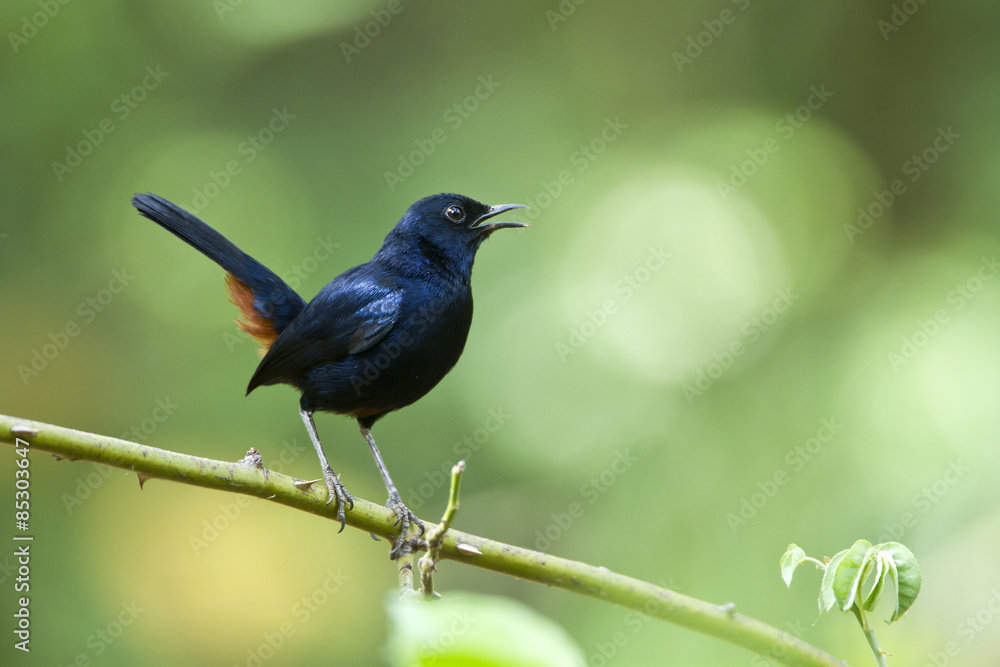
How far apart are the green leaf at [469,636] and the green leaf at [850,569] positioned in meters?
0.96

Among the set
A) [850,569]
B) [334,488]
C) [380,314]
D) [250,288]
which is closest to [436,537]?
[850,569]

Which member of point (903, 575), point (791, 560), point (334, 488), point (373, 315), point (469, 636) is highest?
point (903, 575)

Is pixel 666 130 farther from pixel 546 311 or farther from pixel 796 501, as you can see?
pixel 796 501

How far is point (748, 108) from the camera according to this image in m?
6.89

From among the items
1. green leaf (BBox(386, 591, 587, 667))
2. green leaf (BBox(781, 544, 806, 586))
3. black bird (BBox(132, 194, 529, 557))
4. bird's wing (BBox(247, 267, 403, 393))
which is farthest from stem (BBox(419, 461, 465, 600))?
bird's wing (BBox(247, 267, 403, 393))

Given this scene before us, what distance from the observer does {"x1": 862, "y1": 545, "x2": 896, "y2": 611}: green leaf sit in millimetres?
1510

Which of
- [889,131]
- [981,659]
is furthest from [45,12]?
[981,659]

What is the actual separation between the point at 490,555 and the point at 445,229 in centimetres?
226

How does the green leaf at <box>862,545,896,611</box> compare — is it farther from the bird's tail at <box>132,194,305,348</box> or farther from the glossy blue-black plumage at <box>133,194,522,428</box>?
the bird's tail at <box>132,194,305,348</box>

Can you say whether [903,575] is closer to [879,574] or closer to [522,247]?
[879,574]

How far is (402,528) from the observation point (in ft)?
8.99

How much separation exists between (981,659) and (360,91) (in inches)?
215

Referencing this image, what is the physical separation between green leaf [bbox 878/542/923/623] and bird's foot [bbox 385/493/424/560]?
113 cm

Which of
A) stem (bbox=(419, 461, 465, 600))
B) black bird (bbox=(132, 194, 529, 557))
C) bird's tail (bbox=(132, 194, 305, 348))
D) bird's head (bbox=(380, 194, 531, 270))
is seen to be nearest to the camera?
stem (bbox=(419, 461, 465, 600))
